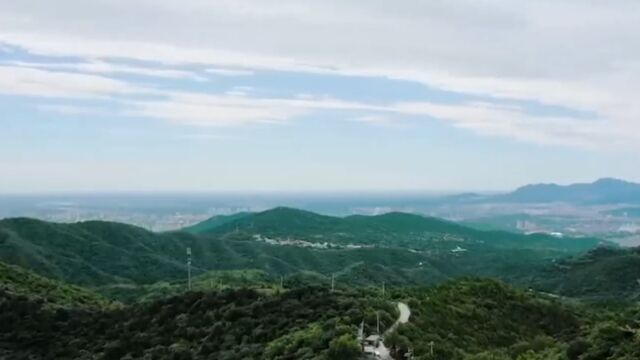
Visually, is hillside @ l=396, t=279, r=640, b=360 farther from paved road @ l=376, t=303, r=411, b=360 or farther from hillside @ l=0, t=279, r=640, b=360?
paved road @ l=376, t=303, r=411, b=360

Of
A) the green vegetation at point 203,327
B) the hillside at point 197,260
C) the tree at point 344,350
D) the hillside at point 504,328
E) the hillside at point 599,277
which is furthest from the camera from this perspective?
the hillside at point 197,260

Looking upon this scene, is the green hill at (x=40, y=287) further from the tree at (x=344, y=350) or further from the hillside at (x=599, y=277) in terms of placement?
the hillside at (x=599, y=277)

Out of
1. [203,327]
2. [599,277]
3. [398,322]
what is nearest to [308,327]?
[398,322]

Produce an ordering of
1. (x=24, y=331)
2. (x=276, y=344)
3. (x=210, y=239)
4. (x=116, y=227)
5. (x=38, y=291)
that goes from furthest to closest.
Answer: (x=210, y=239) < (x=116, y=227) < (x=38, y=291) < (x=24, y=331) < (x=276, y=344)

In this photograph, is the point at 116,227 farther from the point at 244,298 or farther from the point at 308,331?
the point at 308,331

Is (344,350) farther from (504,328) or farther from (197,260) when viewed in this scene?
(197,260)

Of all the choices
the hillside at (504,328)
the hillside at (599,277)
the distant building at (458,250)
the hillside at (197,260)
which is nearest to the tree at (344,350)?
the hillside at (504,328)

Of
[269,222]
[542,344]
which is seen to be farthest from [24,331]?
[269,222]
